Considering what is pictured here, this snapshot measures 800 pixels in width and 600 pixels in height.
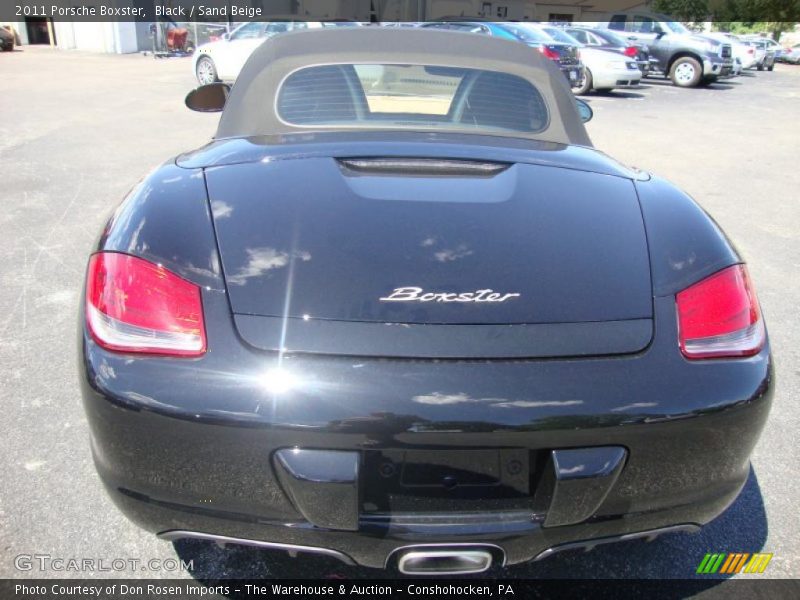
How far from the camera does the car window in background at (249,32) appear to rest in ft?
49.8

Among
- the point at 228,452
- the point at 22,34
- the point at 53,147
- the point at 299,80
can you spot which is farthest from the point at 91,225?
the point at 22,34

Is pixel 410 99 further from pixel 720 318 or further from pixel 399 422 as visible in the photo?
pixel 399 422

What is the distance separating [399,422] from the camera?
1.36m

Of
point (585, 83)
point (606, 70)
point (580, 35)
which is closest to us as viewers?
point (606, 70)

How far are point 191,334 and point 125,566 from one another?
97 centimetres

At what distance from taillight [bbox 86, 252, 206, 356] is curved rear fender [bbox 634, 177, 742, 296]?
113 centimetres

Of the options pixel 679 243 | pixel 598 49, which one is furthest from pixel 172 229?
pixel 598 49

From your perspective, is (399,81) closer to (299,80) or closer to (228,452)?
(299,80)

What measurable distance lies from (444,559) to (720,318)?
0.91m

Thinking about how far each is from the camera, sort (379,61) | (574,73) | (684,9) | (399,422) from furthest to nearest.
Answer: (684,9) → (574,73) → (379,61) → (399,422)

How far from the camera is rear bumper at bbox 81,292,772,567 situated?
136cm

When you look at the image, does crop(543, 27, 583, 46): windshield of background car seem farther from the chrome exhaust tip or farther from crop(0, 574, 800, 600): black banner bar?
the chrome exhaust tip

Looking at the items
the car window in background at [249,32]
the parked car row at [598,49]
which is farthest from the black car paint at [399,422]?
the car window in background at [249,32]

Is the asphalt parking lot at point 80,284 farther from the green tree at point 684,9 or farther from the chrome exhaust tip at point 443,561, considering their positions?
the green tree at point 684,9
